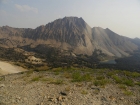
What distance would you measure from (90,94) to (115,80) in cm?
481

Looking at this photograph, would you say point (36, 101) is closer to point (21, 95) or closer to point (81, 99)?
point (21, 95)

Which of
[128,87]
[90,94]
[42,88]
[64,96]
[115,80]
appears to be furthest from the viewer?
[115,80]

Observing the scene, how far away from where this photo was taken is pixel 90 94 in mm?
10406

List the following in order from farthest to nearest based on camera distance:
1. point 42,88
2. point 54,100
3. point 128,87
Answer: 1. point 128,87
2. point 42,88
3. point 54,100

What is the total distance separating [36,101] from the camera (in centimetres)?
912

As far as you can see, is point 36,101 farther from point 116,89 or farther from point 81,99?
point 116,89

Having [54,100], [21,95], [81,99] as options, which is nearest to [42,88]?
[21,95]

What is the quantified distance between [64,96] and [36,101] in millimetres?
1781

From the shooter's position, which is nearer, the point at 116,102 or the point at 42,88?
the point at 116,102

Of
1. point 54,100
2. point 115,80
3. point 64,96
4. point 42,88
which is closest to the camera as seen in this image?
point 54,100

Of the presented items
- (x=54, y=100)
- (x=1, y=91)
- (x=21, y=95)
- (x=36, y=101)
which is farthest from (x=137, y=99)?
(x=1, y=91)

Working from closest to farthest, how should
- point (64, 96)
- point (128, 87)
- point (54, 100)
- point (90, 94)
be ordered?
point (54, 100)
point (64, 96)
point (90, 94)
point (128, 87)

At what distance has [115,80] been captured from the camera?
14266 millimetres

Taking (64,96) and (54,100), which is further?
(64,96)
